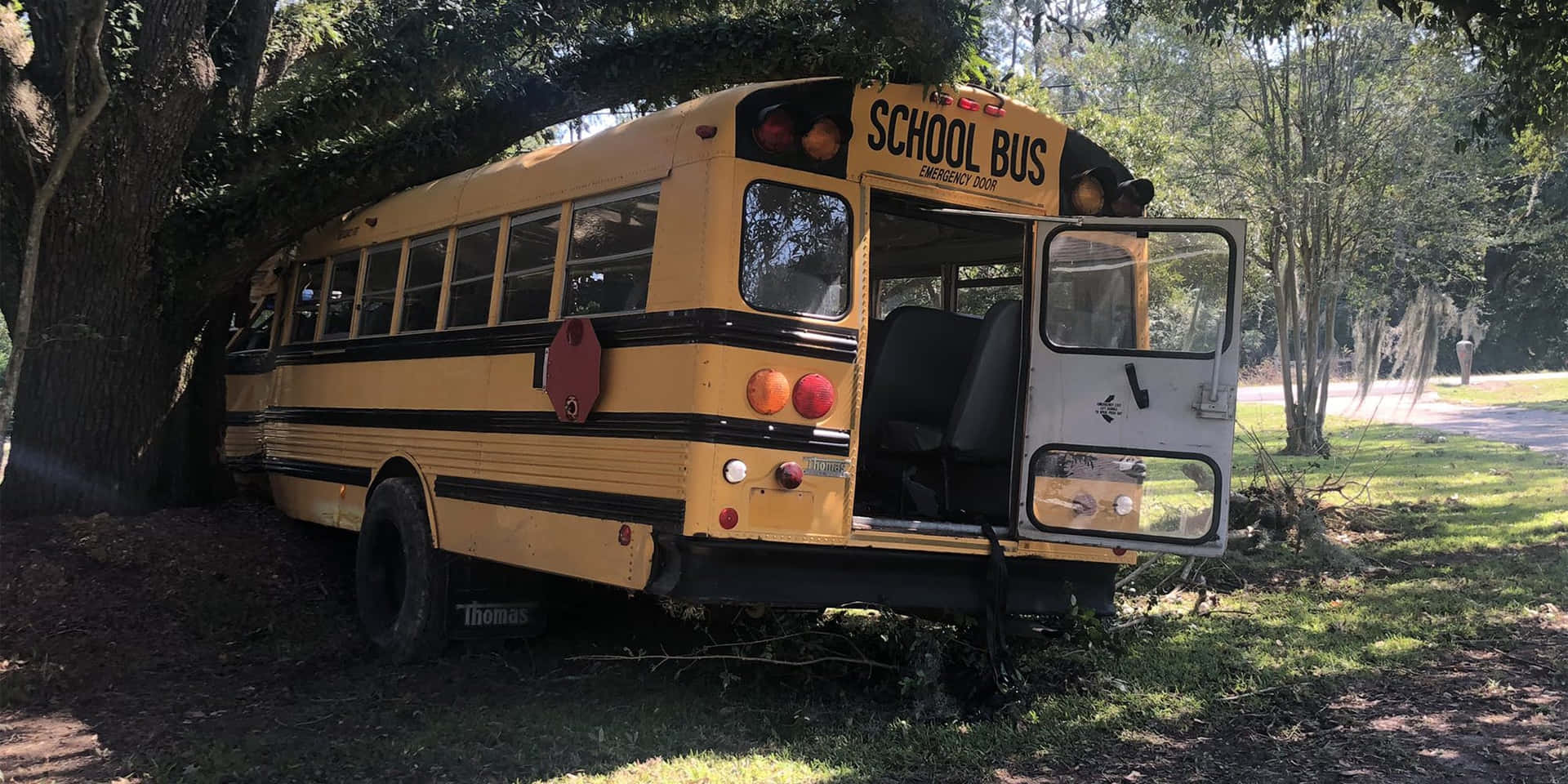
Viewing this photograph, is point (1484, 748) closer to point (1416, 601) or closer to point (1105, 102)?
point (1416, 601)

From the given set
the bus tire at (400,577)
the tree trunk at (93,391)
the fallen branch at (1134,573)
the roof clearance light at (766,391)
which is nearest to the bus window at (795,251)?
the roof clearance light at (766,391)

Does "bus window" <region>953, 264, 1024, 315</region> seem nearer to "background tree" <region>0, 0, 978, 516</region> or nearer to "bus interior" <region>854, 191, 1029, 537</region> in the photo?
"bus interior" <region>854, 191, 1029, 537</region>

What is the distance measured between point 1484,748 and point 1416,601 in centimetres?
257

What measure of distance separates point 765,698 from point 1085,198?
2685 mm

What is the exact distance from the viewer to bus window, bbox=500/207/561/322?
5125mm

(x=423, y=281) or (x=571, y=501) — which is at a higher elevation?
(x=423, y=281)

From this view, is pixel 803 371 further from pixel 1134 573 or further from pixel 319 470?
pixel 319 470

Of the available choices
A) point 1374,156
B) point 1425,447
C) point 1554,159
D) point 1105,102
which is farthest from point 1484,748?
point 1105,102

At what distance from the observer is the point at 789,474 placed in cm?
436

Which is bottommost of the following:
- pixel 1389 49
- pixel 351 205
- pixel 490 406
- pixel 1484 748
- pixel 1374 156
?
pixel 1484 748

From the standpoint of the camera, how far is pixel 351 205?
705cm

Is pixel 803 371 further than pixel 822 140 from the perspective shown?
No

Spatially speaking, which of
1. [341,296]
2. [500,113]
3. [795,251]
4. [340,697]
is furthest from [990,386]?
[500,113]

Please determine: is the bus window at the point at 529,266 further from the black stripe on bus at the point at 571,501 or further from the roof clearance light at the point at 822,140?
the roof clearance light at the point at 822,140
